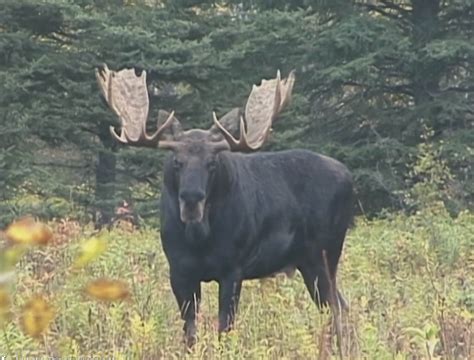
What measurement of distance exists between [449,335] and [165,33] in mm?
12614

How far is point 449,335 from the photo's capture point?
19.2 feet

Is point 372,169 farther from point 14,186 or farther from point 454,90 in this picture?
point 14,186

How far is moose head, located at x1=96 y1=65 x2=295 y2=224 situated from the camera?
7164mm

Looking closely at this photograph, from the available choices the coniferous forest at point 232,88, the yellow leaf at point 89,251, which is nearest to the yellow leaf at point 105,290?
the yellow leaf at point 89,251

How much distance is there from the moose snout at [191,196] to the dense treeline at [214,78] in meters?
9.71

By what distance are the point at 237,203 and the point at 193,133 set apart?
0.54 meters

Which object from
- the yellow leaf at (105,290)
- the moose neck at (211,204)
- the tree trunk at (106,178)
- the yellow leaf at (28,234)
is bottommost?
the tree trunk at (106,178)

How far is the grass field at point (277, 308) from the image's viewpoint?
5.30 metres

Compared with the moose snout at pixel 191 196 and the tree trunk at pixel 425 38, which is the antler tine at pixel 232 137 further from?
the tree trunk at pixel 425 38

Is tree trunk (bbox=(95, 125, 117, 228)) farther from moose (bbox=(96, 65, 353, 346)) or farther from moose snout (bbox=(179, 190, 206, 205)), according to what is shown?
moose snout (bbox=(179, 190, 206, 205))

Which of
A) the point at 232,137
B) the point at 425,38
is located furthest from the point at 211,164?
the point at 425,38

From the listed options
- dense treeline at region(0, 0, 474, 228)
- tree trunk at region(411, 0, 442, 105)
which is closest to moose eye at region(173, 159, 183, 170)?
dense treeline at region(0, 0, 474, 228)

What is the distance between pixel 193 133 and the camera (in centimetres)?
761

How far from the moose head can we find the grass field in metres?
0.75
